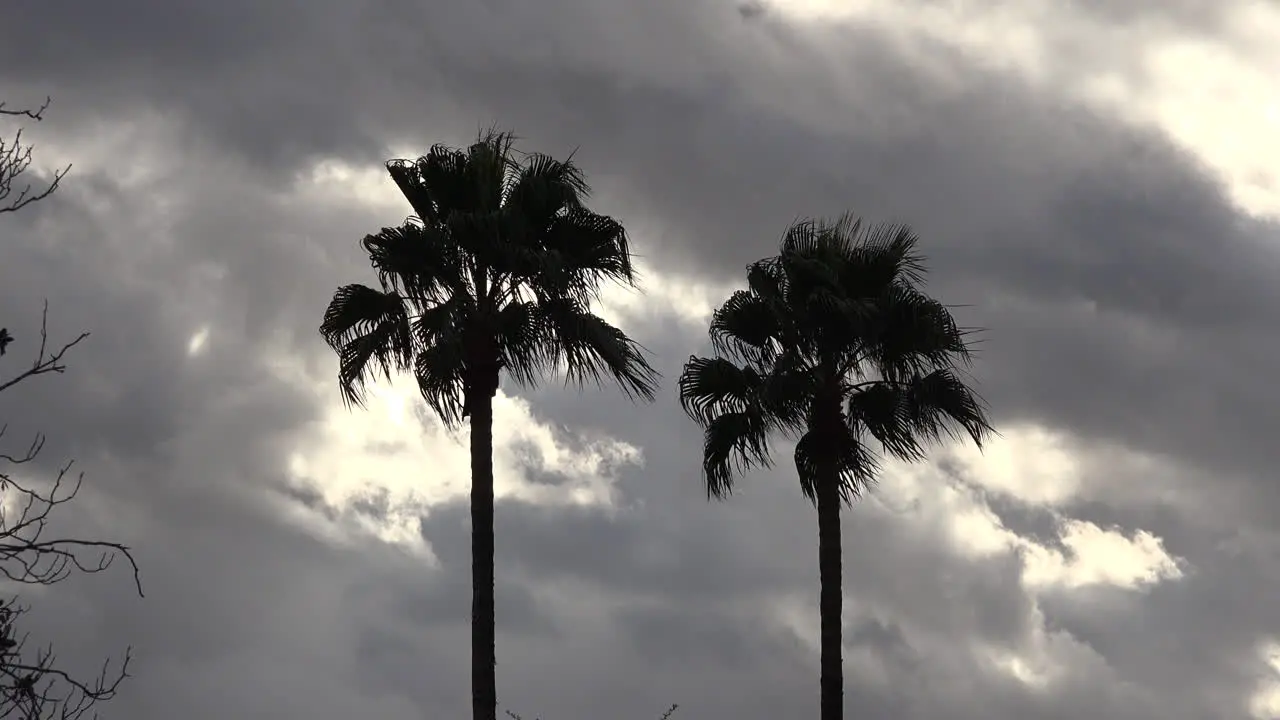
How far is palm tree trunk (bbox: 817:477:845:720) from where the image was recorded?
26016 mm

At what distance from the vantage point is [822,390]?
28.0 m

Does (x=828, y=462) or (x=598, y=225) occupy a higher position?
(x=598, y=225)

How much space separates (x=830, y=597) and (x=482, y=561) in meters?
6.34

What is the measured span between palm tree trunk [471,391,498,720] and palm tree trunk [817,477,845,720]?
5909 mm

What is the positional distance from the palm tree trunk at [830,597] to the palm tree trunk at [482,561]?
233 inches

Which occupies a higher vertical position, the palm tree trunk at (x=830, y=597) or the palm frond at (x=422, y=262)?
the palm frond at (x=422, y=262)

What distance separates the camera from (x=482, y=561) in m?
24.5

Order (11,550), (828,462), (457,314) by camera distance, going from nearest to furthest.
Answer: (11,550), (457,314), (828,462)

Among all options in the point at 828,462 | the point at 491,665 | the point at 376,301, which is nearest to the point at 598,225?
the point at 376,301

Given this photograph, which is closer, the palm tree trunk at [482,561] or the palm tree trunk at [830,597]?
the palm tree trunk at [482,561]

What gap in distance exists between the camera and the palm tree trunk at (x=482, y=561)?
2359 centimetres

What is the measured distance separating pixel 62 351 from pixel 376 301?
52.1 feet

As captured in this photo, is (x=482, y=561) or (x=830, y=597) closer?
(x=482, y=561)

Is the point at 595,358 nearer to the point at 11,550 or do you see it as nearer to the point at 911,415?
the point at 911,415
